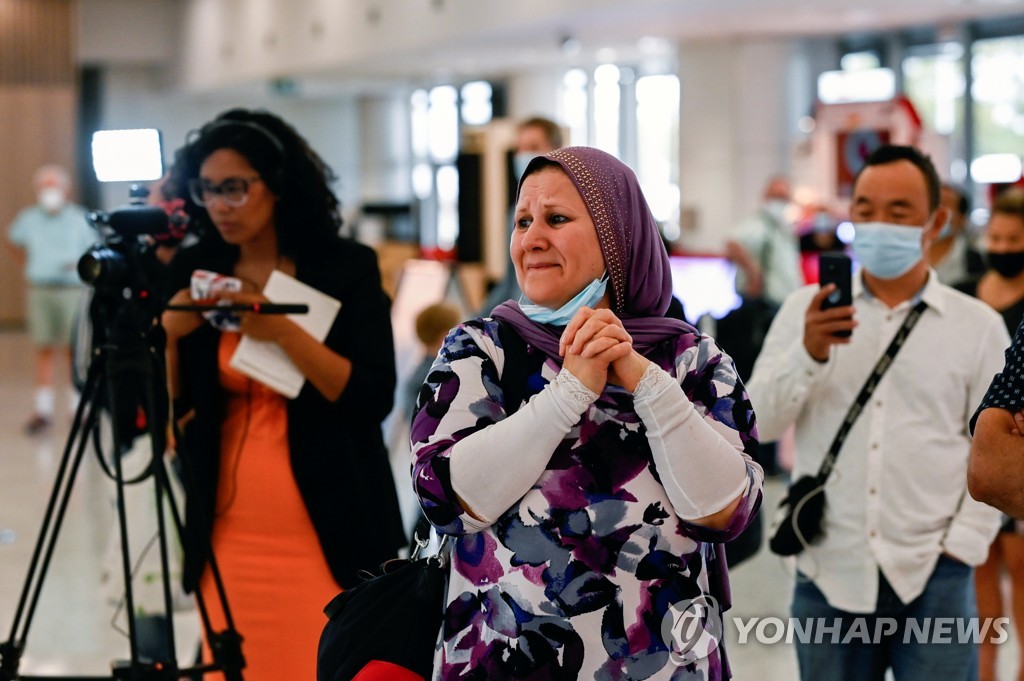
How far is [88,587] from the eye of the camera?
5.80 meters

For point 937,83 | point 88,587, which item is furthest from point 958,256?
point 937,83

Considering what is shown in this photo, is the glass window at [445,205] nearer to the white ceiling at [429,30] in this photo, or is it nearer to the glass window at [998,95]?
the white ceiling at [429,30]

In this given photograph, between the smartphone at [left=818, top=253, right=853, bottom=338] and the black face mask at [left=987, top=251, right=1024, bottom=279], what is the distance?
1773 mm

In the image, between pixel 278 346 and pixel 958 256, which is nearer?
pixel 278 346

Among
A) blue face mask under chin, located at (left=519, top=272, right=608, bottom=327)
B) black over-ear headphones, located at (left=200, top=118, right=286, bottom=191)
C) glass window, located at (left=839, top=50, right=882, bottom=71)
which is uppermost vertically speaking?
glass window, located at (left=839, top=50, right=882, bottom=71)

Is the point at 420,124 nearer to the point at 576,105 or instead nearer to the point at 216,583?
the point at 576,105

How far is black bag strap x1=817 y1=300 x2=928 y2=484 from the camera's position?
2.88 metres

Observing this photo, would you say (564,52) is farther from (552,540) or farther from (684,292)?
(552,540)

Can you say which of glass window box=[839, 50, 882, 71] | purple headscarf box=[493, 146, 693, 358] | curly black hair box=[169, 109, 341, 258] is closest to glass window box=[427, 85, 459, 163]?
glass window box=[839, 50, 882, 71]

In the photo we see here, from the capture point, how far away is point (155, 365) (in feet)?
9.08

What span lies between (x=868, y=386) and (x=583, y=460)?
1.26 m

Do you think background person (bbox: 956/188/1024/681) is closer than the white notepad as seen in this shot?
No

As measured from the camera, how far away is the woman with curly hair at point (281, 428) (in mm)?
2922

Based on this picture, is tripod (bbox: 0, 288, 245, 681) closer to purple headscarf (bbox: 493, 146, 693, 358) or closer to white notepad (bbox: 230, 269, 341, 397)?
white notepad (bbox: 230, 269, 341, 397)
